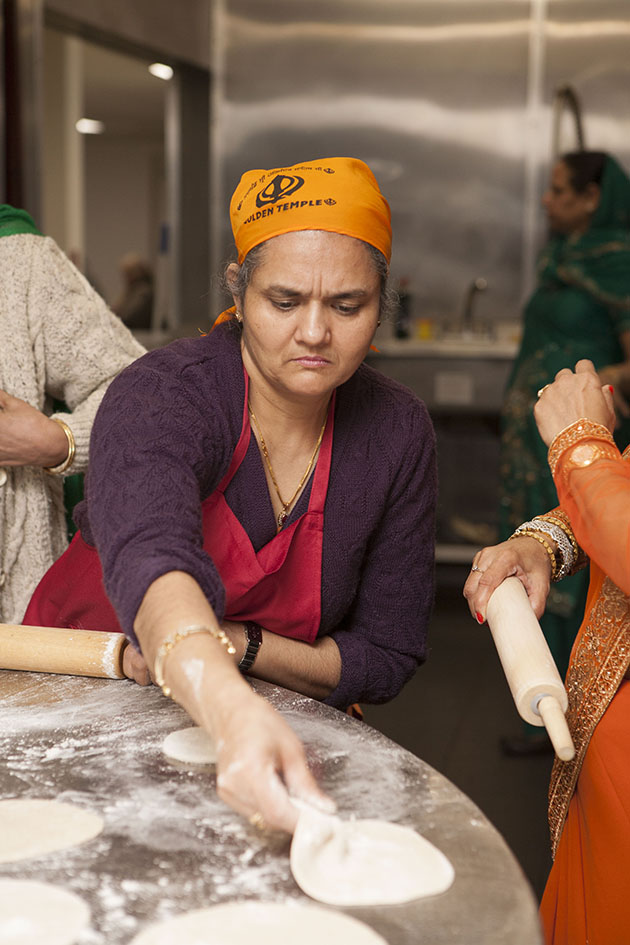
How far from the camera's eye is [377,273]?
1.41m

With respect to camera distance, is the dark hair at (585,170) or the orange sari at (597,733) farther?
the dark hair at (585,170)

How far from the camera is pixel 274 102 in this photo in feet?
18.4

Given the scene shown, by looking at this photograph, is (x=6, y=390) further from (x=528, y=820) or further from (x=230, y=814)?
(x=528, y=820)

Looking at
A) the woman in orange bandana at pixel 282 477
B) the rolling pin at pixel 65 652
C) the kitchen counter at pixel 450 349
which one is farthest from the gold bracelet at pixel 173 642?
the kitchen counter at pixel 450 349

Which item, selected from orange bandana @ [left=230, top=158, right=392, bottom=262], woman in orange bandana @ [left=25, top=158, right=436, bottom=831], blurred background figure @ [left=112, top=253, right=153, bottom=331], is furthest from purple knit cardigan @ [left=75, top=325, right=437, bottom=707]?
blurred background figure @ [left=112, top=253, right=153, bottom=331]

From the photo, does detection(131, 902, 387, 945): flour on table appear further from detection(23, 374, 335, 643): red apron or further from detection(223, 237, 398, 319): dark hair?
detection(223, 237, 398, 319): dark hair

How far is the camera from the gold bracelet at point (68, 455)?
5.63 feet

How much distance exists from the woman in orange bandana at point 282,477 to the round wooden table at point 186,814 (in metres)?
0.13

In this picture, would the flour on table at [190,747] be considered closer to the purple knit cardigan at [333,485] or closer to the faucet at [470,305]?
the purple knit cardigan at [333,485]

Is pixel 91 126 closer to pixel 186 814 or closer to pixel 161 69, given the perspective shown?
pixel 161 69

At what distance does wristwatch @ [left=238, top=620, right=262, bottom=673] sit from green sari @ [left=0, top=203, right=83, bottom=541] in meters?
0.55

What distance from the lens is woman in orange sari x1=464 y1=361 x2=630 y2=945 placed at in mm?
1250

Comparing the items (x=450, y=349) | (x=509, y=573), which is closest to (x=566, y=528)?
(x=509, y=573)

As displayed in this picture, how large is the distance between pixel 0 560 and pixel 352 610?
63cm
